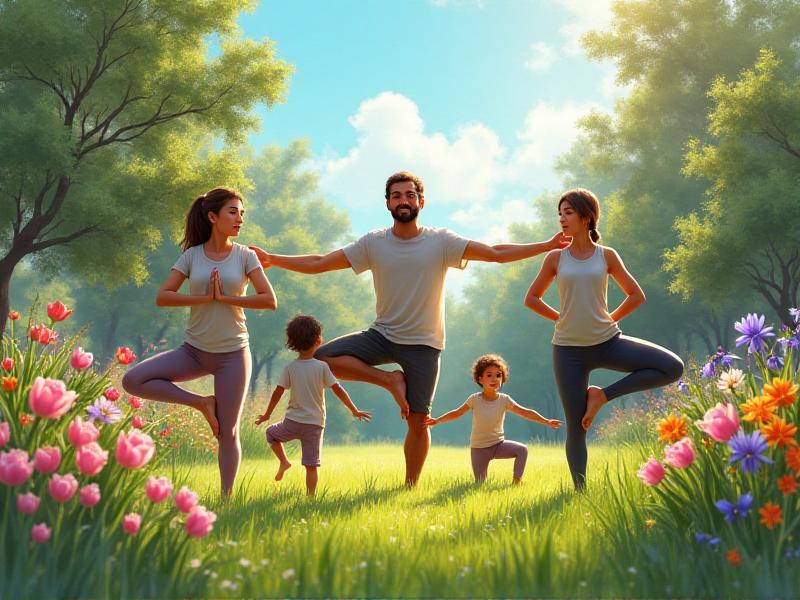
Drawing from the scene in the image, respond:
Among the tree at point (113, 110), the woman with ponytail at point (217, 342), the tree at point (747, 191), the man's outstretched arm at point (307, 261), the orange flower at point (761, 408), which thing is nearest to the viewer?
the orange flower at point (761, 408)

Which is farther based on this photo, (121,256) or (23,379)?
(121,256)

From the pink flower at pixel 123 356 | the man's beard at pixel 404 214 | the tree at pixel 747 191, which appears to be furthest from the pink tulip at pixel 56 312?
the tree at pixel 747 191

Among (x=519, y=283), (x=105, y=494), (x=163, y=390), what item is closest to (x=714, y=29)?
(x=519, y=283)

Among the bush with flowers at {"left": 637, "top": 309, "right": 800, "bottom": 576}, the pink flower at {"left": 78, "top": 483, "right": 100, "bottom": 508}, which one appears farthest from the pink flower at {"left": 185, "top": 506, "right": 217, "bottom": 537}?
the bush with flowers at {"left": 637, "top": 309, "right": 800, "bottom": 576}

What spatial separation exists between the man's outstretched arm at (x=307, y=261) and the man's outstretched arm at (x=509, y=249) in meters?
1.17

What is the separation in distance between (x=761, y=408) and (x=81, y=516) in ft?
9.87

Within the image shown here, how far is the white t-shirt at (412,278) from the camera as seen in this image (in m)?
6.80

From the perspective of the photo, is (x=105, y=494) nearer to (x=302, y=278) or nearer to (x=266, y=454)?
(x=266, y=454)

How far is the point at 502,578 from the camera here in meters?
3.39

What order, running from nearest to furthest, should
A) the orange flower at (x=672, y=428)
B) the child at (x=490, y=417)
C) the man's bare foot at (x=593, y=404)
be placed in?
the orange flower at (x=672, y=428), the man's bare foot at (x=593, y=404), the child at (x=490, y=417)

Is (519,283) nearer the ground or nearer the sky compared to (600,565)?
nearer the sky

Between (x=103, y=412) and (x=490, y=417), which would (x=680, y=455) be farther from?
(x=490, y=417)

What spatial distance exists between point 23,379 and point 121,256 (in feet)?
59.9

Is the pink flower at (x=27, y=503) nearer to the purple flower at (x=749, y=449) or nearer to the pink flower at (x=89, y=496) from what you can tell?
the pink flower at (x=89, y=496)
